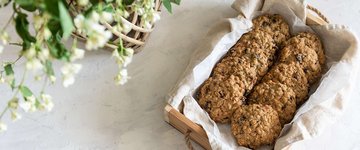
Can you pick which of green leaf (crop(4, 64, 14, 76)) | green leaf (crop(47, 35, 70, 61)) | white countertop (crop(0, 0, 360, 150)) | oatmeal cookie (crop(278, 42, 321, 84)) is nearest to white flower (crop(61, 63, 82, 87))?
green leaf (crop(47, 35, 70, 61))

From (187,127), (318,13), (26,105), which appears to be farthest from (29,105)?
(318,13)

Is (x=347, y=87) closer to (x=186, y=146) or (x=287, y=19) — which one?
(x=287, y=19)

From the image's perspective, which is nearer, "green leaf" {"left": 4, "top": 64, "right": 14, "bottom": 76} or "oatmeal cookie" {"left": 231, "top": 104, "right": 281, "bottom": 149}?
"green leaf" {"left": 4, "top": 64, "right": 14, "bottom": 76}

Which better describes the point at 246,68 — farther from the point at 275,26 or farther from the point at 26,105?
the point at 26,105

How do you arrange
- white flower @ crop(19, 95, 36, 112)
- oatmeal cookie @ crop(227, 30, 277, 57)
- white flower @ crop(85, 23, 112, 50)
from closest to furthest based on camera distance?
white flower @ crop(85, 23, 112, 50)
white flower @ crop(19, 95, 36, 112)
oatmeal cookie @ crop(227, 30, 277, 57)

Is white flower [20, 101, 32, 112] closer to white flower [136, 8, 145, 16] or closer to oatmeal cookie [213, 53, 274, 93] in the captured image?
white flower [136, 8, 145, 16]

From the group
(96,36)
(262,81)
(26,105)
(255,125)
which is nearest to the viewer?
(96,36)
